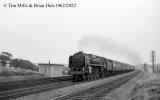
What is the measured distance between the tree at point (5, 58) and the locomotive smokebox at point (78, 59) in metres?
50.4

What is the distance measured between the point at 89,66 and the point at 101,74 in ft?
20.9

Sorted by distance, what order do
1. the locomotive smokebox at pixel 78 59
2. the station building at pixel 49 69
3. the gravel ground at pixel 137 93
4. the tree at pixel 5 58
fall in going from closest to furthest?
1. the gravel ground at pixel 137 93
2. the locomotive smokebox at pixel 78 59
3. the station building at pixel 49 69
4. the tree at pixel 5 58

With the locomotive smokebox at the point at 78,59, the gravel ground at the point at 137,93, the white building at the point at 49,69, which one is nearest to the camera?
the gravel ground at the point at 137,93

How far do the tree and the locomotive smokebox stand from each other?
50.4m

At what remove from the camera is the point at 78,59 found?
26984mm

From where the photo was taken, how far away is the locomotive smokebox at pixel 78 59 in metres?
26.7

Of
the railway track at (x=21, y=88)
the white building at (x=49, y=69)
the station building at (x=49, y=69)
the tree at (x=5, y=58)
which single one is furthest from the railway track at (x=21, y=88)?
the tree at (x=5, y=58)

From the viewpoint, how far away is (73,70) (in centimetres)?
2720

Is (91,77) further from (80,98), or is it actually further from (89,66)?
(80,98)

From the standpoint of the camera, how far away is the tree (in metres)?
74.6

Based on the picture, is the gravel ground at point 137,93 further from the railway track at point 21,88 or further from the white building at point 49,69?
the white building at point 49,69

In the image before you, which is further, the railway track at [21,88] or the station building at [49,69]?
the station building at [49,69]

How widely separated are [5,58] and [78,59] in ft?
182

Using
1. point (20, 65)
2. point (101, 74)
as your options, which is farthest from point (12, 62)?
point (101, 74)
